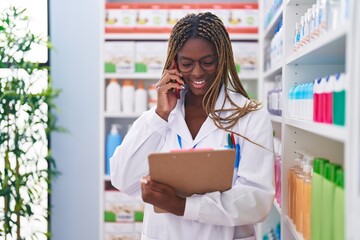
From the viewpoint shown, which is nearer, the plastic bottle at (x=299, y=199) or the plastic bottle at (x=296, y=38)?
the plastic bottle at (x=299, y=199)

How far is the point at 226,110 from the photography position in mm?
2141

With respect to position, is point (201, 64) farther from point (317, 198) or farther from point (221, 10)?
point (221, 10)

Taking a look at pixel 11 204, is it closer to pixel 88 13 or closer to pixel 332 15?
pixel 88 13

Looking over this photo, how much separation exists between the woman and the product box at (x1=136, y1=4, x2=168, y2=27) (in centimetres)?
182

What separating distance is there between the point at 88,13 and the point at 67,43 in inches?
12.1

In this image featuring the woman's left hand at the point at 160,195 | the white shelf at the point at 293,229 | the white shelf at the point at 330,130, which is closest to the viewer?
the white shelf at the point at 330,130

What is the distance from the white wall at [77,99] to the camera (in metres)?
4.52

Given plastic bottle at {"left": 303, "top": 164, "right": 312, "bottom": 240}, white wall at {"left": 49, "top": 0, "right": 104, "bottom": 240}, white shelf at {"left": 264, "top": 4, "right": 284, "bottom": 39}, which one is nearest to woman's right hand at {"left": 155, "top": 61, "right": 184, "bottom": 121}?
plastic bottle at {"left": 303, "top": 164, "right": 312, "bottom": 240}

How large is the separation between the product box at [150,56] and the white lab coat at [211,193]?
1784 millimetres

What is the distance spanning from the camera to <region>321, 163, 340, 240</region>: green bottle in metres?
1.70

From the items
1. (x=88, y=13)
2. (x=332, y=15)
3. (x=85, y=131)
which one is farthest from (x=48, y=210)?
(x=332, y=15)

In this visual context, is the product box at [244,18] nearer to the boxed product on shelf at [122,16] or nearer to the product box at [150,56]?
the product box at [150,56]

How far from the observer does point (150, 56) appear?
4016mm

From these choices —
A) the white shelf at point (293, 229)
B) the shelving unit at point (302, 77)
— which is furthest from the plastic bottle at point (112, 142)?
the white shelf at point (293, 229)
